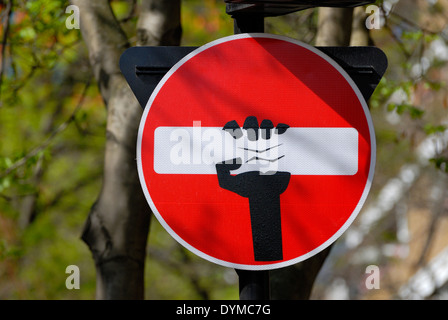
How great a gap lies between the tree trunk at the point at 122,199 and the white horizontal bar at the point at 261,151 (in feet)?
5.93

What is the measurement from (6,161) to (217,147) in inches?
134

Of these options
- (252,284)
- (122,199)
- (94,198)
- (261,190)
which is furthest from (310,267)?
(94,198)

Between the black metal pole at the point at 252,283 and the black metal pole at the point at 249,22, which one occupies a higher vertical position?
the black metal pole at the point at 249,22

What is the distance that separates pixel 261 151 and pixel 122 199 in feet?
6.44

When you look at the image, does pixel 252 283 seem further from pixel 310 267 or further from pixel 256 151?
pixel 310 267

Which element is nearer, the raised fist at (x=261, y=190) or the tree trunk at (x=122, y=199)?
the raised fist at (x=261, y=190)

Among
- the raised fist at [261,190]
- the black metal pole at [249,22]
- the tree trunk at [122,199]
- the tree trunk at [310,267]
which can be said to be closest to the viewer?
the raised fist at [261,190]

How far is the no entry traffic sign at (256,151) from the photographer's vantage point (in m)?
2.15

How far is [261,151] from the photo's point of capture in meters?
2.14

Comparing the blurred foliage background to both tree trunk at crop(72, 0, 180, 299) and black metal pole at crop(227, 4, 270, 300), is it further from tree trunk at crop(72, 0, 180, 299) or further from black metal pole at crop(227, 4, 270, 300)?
black metal pole at crop(227, 4, 270, 300)

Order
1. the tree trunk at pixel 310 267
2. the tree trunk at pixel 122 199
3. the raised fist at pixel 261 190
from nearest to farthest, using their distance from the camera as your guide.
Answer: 1. the raised fist at pixel 261 190
2. the tree trunk at pixel 122 199
3. the tree trunk at pixel 310 267

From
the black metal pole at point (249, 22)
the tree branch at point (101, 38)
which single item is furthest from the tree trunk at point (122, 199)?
the black metal pole at point (249, 22)

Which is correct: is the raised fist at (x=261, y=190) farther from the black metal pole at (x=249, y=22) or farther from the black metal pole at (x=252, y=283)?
the black metal pole at (x=249, y=22)

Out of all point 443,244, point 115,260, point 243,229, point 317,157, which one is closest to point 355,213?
point 317,157
